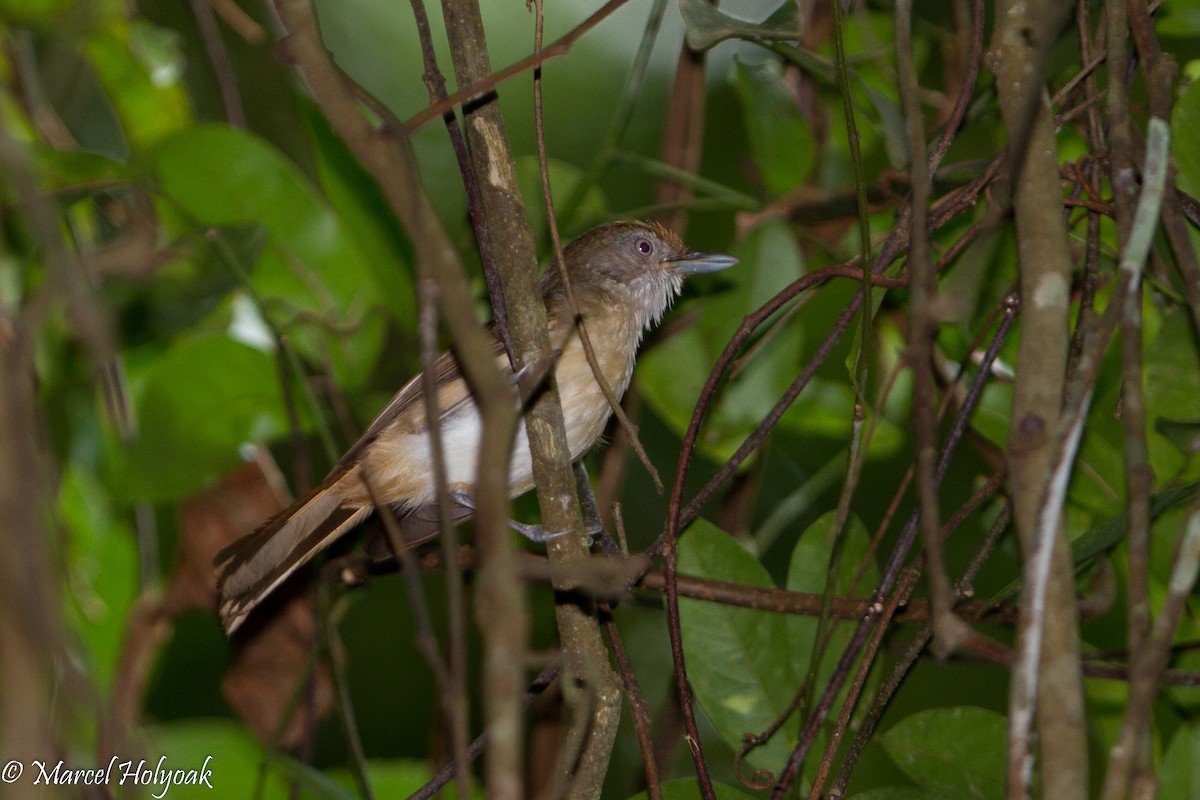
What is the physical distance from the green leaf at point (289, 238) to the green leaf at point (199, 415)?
0.19 metres

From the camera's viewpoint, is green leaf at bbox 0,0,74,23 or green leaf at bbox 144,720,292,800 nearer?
green leaf at bbox 144,720,292,800

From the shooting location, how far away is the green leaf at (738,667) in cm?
266

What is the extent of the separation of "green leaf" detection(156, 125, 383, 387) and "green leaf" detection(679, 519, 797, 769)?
1.32m

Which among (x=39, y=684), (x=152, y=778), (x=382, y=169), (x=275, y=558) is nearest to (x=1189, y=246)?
(x=382, y=169)

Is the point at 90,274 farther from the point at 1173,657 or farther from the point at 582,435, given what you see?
the point at 1173,657

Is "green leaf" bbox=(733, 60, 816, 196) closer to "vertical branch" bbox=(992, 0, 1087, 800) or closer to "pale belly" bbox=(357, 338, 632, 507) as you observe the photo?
"pale belly" bbox=(357, 338, 632, 507)

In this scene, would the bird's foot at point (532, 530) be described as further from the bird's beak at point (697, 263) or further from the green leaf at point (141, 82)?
the green leaf at point (141, 82)

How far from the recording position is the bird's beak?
3.70m

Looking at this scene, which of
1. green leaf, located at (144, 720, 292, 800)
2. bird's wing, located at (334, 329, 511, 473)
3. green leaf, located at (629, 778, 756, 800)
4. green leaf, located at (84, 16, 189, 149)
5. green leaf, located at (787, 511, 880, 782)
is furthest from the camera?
green leaf, located at (84, 16, 189, 149)

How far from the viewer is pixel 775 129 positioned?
3631mm

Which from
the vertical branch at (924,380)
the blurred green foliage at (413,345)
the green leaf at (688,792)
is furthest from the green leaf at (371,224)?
the vertical branch at (924,380)

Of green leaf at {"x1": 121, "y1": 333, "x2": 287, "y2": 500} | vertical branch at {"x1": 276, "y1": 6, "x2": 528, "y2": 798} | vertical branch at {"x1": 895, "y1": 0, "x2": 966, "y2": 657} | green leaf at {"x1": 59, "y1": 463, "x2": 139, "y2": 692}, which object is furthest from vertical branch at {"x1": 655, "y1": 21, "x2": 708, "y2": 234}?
vertical branch at {"x1": 276, "y1": 6, "x2": 528, "y2": 798}

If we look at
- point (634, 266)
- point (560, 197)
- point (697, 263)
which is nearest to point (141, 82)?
point (560, 197)

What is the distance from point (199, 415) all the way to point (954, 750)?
7.14 feet
